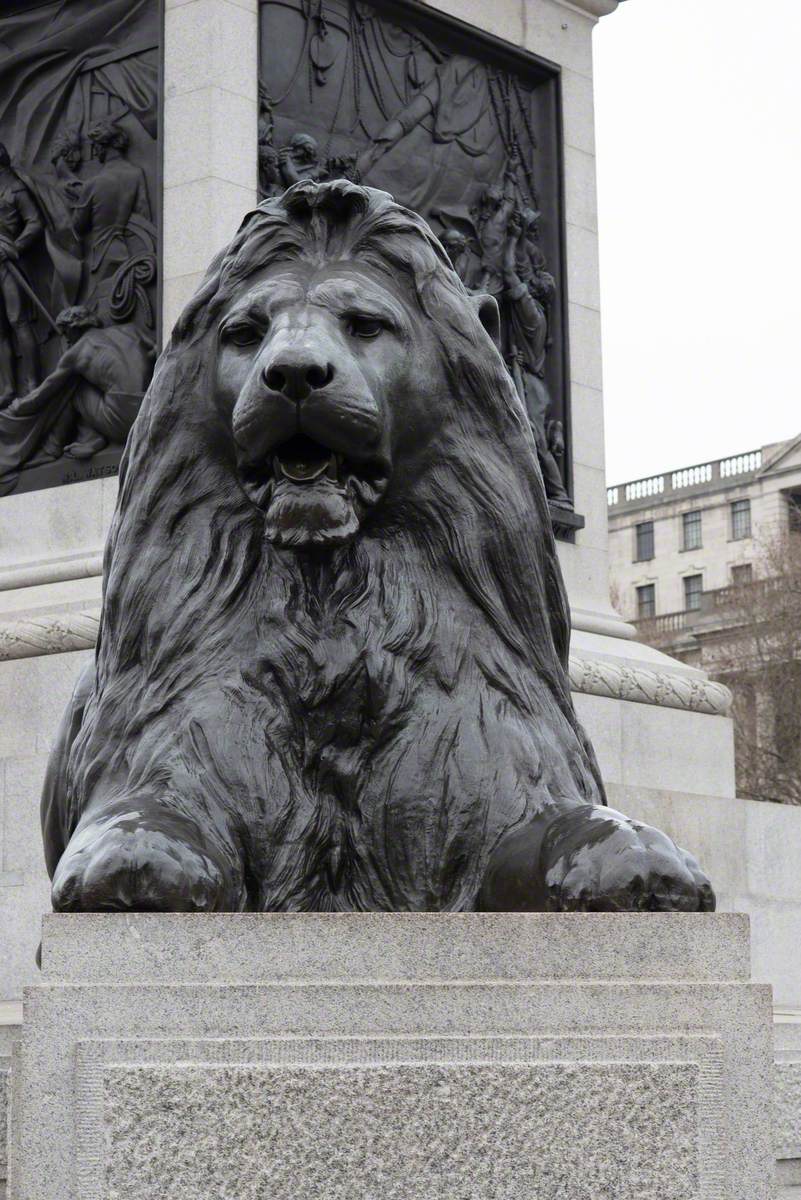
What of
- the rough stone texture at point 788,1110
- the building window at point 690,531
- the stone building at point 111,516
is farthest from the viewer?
the building window at point 690,531

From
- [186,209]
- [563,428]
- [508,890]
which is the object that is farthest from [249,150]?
[508,890]

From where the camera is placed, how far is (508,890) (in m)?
3.72

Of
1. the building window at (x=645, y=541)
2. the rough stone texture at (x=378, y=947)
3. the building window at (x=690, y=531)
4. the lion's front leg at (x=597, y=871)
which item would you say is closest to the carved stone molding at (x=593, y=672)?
the lion's front leg at (x=597, y=871)

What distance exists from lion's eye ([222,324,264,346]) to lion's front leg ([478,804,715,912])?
1.01m

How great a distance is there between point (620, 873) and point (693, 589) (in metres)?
57.6

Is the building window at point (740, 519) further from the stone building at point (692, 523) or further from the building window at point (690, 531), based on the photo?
the building window at point (690, 531)

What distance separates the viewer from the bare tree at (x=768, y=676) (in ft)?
102

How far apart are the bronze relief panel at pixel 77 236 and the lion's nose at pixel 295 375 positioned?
6134 mm

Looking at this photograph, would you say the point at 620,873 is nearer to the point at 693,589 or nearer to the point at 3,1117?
the point at 3,1117

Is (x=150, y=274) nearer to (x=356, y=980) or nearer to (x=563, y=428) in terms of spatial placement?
(x=563, y=428)

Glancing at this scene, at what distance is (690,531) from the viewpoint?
60875 millimetres

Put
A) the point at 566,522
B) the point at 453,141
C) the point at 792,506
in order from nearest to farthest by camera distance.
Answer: the point at 453,141 → the point at 566,522 → the point at 792,506

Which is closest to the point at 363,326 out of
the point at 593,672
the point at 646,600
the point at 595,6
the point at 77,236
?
the point at 593,672

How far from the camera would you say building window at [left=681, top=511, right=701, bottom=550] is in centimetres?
6041
